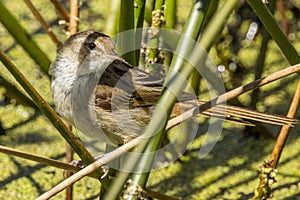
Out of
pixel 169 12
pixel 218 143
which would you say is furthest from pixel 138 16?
pixel 218 143

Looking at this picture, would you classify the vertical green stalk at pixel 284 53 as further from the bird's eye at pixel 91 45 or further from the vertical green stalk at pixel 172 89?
the bird's eye at pixel 91 45

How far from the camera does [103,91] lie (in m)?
2.25

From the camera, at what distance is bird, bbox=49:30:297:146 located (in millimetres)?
2184

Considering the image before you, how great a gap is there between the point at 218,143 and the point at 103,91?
0.62 m

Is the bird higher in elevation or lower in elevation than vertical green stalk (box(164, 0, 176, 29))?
lower

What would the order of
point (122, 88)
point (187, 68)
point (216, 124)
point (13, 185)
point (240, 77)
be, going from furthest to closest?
point (240, 77) < point (216, 124) < point (13, 185) < point (122, 88) < point (187, 68)

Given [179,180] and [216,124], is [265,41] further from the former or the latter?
[179,180]

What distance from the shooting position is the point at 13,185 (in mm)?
2492

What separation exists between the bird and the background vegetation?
4.1 inches

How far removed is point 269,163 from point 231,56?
2.75 feet

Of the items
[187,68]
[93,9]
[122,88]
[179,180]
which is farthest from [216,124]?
[187,68]

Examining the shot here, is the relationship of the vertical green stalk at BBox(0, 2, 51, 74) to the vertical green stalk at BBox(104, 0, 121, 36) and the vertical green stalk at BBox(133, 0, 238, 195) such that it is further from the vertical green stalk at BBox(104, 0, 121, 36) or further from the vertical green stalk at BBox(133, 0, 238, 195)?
the vertical green stalk at BBox(133, 0, 238, 195)

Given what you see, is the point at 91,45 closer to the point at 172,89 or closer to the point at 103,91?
the point at 103,91

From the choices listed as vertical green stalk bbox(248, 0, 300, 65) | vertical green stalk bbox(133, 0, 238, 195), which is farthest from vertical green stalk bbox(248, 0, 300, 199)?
vertical green stalk bbox(133, 0, 238, 195)
